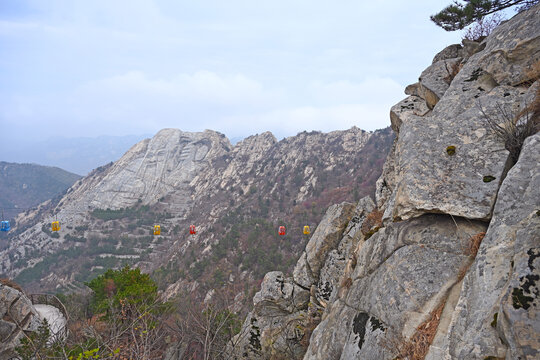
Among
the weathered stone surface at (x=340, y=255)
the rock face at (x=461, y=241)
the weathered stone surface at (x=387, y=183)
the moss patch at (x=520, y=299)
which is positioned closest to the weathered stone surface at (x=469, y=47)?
the rock face at (x=461, y=241)

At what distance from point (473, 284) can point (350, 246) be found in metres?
7.92

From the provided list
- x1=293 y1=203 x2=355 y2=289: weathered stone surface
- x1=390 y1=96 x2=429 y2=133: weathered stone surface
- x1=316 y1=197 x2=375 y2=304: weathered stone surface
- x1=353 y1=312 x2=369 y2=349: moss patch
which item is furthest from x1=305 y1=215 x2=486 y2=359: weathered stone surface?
x1=293 y1=203 x2=355 y2=289: weathered stone surface

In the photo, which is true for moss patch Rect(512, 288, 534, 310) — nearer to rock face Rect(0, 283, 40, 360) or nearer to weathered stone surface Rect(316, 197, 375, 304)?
weathered stone surface Rect(316, 197, 375, 304)

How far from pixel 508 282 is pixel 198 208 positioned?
105301 millimetres

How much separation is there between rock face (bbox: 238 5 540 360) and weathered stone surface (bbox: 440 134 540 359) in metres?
0.01

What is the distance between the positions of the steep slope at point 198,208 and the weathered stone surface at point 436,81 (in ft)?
132

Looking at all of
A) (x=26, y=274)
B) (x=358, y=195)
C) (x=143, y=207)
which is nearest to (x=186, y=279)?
(x=358, y=195)

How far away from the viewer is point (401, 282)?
564 centimetres

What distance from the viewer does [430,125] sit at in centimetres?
735

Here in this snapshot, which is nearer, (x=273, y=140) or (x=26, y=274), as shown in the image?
(x=26, y=274)

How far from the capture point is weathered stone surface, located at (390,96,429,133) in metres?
10.4

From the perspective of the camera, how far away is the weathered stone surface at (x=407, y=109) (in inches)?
411

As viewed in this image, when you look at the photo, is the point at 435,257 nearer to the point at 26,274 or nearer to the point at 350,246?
the point at 350,246

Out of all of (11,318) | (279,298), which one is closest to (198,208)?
(11,318)
